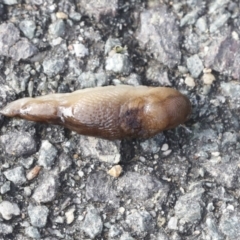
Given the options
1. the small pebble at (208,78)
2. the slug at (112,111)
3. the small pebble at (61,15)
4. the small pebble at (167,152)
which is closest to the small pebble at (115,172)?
the slug at (112,111)

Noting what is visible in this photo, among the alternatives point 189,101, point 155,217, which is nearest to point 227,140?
point 189,101

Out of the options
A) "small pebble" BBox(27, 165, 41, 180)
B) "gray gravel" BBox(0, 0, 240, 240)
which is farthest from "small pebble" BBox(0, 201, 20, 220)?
"small pebble" BBox(27, 165, 41, 180)

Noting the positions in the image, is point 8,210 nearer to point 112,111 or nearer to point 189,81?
point 112,111

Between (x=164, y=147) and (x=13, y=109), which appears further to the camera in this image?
(x=164, y=147)

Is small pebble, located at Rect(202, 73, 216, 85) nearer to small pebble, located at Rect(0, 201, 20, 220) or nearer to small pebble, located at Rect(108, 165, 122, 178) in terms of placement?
small pebble, located at Rect(108, 165, 122, 178)

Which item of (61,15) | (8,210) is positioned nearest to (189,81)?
(61,15)

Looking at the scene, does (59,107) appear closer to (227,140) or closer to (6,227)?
(6,227)
